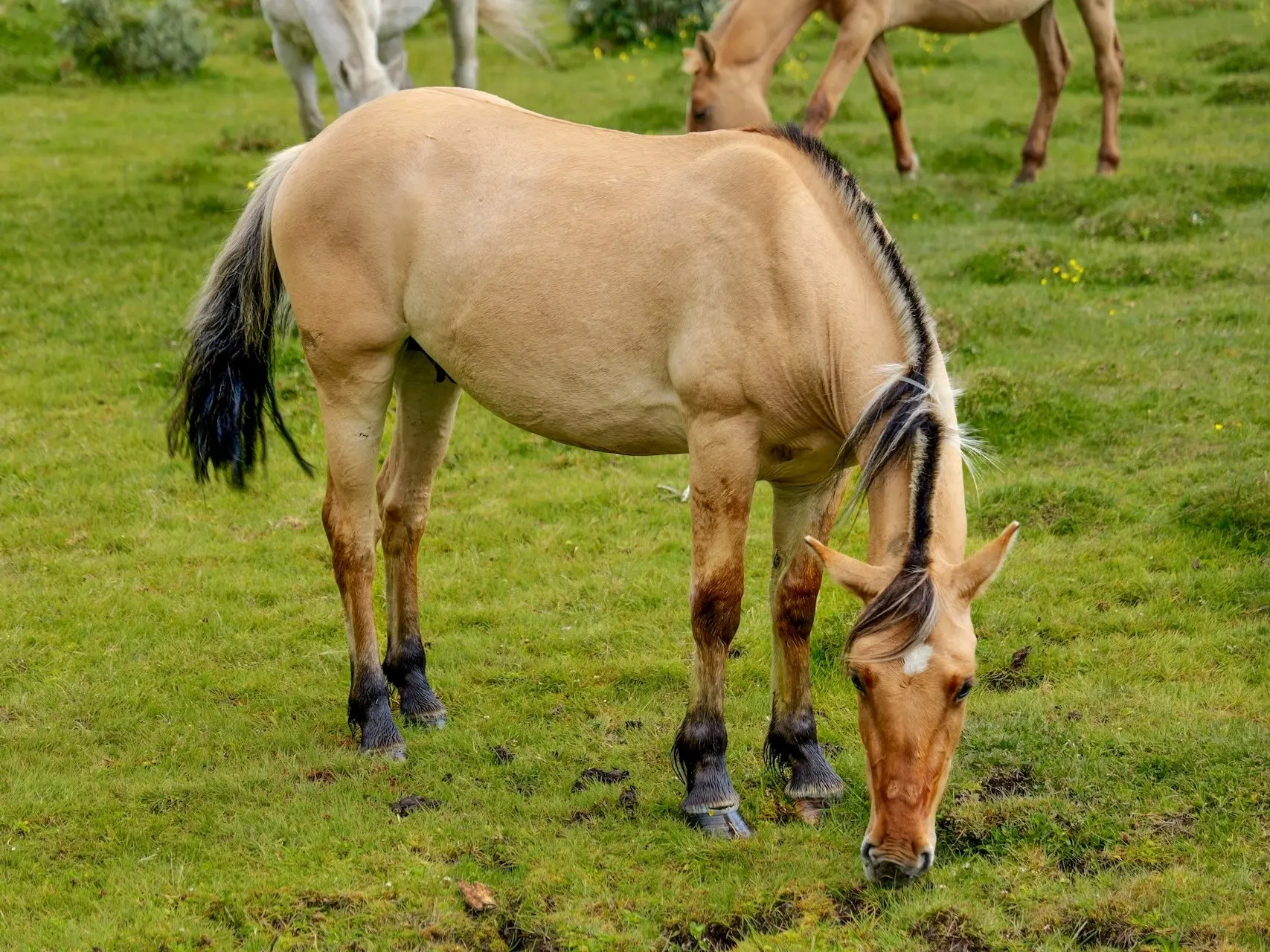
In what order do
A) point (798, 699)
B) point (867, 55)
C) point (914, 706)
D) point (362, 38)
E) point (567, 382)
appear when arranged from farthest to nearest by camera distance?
point (867, 55) < point (362, 38) < point (798, 699) < point (567, 382) < point (914, 706)

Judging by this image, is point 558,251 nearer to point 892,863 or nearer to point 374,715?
point 374,715

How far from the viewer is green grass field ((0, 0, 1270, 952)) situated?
4.13 meters

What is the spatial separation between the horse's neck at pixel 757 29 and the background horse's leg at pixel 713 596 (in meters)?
6.89

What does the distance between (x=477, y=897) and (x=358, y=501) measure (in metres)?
1.71

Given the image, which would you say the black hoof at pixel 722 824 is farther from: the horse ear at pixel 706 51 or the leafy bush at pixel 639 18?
the leafy bush at pixel 639 18

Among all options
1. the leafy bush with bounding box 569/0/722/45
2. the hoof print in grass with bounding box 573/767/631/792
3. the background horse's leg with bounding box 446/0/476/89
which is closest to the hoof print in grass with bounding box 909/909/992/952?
the hoof print in grass with bounding box 573/767/631/792

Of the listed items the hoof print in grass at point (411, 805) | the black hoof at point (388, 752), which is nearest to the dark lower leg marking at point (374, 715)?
the black hoof at point (388, 752)

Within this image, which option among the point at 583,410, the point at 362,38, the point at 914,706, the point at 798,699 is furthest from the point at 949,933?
the point at 362,38

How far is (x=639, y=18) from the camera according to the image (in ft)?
59.6

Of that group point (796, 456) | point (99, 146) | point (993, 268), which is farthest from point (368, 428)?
point (99, 146)

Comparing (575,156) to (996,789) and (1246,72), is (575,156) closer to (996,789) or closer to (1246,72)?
(996,789)

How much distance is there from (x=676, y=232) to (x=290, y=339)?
5.23m

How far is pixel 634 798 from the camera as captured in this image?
189 inches

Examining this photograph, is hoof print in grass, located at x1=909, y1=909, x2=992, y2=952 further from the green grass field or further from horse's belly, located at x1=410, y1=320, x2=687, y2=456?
horse's belly, located at x1=410, y1=320, x2=687, y2=456
